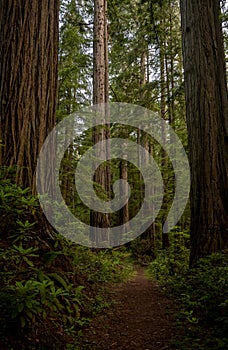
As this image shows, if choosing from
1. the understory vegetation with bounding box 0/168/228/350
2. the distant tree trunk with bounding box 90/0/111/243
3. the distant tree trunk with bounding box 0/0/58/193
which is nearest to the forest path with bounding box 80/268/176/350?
the understory vegetation with bounding box 0/168/228/350

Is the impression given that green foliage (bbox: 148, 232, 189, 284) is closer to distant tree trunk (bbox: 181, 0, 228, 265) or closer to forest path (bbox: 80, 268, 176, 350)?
distant tree trunk (bbox: 181, 0, 228, 265)

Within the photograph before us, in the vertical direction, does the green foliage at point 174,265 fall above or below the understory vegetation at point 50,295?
below

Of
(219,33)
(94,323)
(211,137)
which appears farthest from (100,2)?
(94,323)

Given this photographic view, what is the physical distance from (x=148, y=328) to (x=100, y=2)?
39.3 feet

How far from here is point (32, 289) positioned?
2.46 m

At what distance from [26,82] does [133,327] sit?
3649mm

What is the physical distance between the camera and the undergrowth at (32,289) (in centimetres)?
244

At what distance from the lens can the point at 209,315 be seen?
3.61 metres

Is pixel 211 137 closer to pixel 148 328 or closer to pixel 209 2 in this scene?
pixel 209 2

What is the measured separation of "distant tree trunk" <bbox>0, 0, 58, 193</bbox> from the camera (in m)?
4.11

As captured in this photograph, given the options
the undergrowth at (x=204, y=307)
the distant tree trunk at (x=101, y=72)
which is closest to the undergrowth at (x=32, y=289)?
the undergrowth at (x=204, y=307)

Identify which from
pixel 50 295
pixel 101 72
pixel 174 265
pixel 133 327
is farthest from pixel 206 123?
pixel 101 72

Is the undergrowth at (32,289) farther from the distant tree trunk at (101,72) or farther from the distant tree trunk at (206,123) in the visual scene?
the distant tree trunk at (101,72)

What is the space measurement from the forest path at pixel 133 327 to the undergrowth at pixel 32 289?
0.57ft
